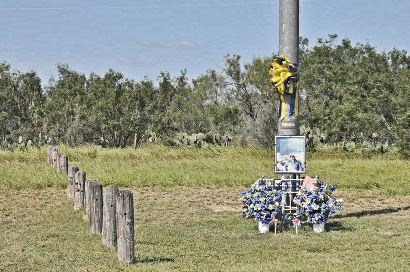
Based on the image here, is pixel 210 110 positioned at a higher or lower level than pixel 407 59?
lower

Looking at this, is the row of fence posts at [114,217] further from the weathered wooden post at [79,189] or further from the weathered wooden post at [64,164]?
the weathered wooden post at [64,164]

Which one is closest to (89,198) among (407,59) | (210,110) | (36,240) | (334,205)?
(36,240)

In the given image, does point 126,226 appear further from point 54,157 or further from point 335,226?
point 54,157

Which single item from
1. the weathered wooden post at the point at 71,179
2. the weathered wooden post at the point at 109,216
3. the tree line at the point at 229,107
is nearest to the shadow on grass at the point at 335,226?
the weathered wooden post at the point at 109,216

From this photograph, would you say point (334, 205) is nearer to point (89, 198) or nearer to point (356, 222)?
point (356, 222)

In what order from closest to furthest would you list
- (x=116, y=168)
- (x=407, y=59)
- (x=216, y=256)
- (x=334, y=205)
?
(x=216, y=256) → (x=334, y=205) → (x=116, y=168) → (x=407, y=59)

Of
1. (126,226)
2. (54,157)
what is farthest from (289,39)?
(54,157)

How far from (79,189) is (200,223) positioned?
109 inches

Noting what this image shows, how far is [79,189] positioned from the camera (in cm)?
1456

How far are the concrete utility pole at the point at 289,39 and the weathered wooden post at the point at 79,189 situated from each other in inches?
152

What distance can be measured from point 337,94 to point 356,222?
1020 inches

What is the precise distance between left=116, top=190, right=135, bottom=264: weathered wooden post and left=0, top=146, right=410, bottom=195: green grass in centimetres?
1066

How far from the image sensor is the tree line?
3534 cm

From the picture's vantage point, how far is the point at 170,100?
48375 mm
